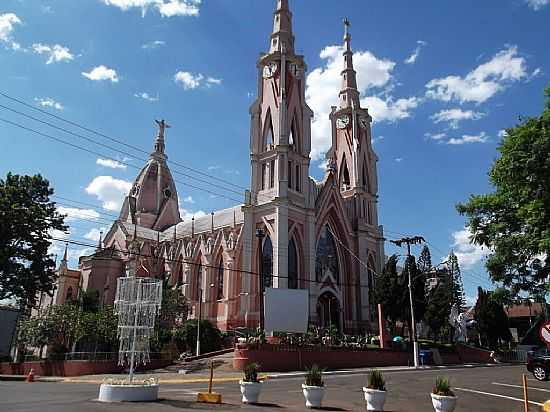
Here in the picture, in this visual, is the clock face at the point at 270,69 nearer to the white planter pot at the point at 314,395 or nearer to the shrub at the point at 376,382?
the white planter pot at the point at 314,395

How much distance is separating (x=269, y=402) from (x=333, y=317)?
36780 mm

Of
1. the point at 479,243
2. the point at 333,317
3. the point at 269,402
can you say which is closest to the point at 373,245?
the point at 333,317

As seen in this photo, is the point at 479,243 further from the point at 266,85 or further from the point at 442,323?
the point at 266,85

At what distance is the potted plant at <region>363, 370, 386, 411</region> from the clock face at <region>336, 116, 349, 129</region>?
51.3 meters

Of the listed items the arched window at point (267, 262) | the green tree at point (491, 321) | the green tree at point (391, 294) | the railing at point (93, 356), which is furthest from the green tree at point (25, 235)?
the green tree at point (491, 321)

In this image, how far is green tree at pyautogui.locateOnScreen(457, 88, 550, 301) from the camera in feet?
47.8

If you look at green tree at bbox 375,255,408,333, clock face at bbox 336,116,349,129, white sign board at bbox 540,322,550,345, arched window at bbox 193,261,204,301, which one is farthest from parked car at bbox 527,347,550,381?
clock face at bbox 336,116,349,129

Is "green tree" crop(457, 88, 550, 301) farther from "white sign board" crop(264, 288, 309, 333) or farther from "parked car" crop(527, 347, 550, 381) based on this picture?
"white sign board" crop(264, 288, 309, 333)

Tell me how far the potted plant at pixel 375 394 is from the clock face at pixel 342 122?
5127 centimetres

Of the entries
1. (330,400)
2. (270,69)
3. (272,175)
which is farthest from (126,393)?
(270,69)

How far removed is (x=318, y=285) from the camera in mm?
48094

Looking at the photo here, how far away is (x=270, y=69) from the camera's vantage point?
170 ft

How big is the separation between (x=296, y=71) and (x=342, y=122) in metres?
11.5

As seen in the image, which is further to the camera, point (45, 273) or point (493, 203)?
point (45, 273)
